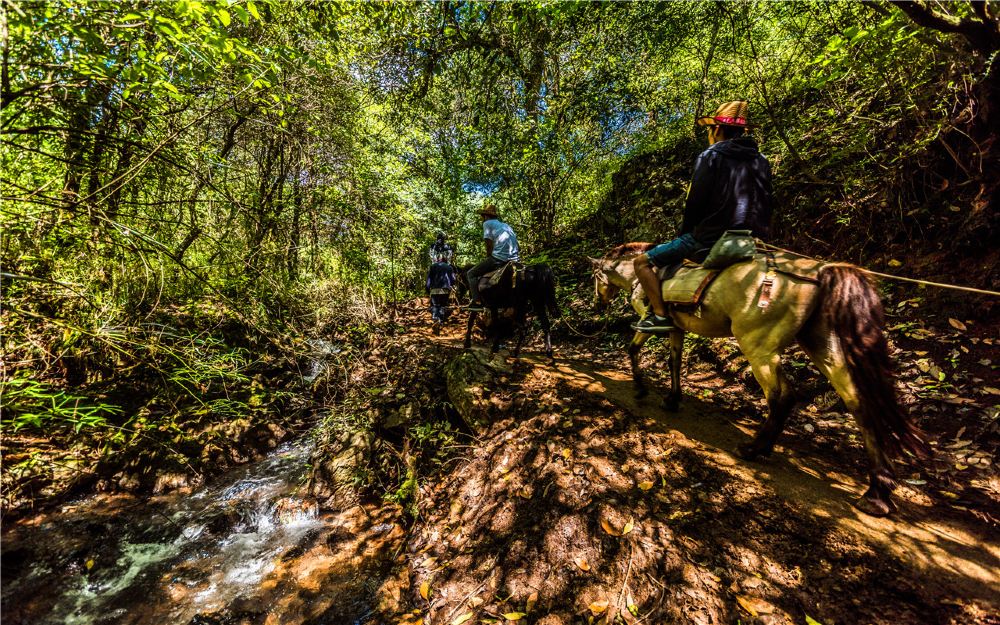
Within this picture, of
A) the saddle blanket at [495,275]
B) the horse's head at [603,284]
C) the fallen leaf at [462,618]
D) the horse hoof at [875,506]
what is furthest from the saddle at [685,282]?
the fallen leaf at [462,618]

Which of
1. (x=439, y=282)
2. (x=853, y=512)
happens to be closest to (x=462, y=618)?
(x=853, y=512)

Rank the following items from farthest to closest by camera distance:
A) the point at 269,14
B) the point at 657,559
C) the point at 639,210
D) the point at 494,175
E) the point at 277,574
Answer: the point at 494,175, the point at 639,210, the point at 269,14, the point at 277,574, the point at 657,559

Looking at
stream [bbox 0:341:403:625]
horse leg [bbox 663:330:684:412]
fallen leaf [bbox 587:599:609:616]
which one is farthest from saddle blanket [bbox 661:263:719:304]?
stream [bbox 0:341:403:625]

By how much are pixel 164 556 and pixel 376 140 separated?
8938mm

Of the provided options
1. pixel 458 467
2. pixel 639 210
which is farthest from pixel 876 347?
pixel 639 210

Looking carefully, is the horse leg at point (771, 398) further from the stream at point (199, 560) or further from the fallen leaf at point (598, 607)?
the stream at point (199, 560)

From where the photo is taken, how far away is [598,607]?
7.86ft

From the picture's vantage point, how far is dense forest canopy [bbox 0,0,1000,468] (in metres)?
3.08

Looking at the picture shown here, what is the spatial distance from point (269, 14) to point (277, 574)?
7972 millimetres

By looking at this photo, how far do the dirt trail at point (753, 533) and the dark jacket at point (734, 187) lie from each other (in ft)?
7.59

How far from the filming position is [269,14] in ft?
18.2

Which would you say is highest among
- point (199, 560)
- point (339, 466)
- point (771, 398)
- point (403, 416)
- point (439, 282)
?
point (439, 282)

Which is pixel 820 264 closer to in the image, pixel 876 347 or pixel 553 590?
pixel 876 347

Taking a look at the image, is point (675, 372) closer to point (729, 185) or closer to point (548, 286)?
point (729, 185)
